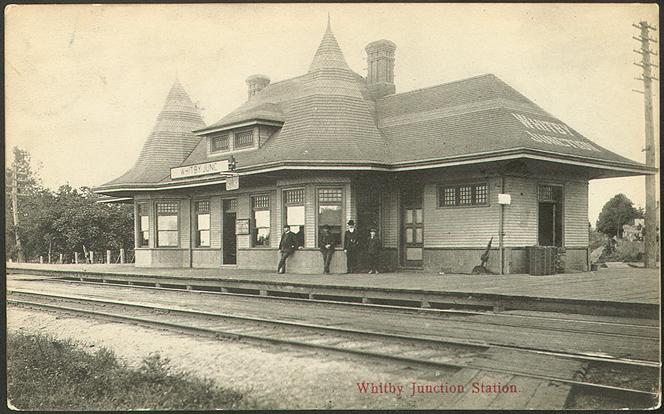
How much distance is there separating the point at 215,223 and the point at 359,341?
47.5 ft

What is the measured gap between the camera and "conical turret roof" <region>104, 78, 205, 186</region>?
2438cm

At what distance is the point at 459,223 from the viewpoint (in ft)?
55.6

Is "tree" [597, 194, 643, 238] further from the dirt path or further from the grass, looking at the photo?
the grass

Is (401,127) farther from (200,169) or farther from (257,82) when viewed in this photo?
(257,82)

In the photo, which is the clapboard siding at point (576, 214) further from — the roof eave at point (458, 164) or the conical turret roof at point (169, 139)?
the conical turret roof at point (169, 139)

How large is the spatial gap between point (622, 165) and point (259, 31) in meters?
11.6

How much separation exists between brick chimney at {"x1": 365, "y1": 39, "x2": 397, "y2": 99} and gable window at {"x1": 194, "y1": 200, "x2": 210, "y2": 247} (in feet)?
23.5

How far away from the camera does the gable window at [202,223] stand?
74.7ft

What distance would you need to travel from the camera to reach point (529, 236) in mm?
16531

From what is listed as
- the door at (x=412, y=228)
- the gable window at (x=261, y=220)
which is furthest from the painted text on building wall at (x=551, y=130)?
the gable window at (x=261, y=220)

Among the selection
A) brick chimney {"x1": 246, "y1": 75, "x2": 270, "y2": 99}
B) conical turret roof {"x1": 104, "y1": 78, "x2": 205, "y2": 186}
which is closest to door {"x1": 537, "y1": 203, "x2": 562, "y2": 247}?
conical turret roof {"x1": 104, "y1": 78, "x2": 205, "y2": 186}

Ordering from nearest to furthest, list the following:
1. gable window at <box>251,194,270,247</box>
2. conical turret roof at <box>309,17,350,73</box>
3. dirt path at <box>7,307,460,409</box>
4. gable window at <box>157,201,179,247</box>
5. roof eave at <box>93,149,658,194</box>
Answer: dirt path at <box>7,307,460,409</box> < roof eave at <box>93,149,658,194</box> < conical turret roof at <box>309,17,350,73</box> < gable window at <box>251,194,270,247</box> < gable window at <box>157,201,179,247</box>

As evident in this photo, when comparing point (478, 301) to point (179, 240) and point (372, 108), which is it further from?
point (179, 240)

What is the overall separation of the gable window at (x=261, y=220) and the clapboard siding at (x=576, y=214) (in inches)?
345
